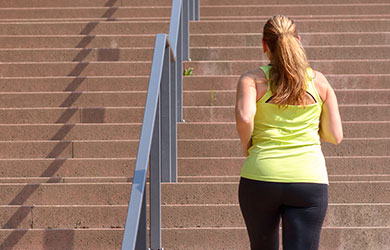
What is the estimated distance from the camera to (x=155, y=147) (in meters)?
4.29

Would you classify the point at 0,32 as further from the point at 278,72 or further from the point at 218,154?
the point at 278,72

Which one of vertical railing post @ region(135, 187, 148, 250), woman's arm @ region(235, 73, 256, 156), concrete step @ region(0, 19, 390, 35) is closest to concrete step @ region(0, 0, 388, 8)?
concrete step @ region(0, 19, 390, 35)

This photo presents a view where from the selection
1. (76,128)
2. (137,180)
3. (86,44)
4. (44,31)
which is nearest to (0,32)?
(44,31)

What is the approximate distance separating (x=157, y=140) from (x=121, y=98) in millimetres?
2291

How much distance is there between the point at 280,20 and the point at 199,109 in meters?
3.17

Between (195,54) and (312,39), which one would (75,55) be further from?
(312,39)

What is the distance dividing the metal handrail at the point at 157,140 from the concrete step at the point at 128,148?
34cm

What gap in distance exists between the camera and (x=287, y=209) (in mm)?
3035

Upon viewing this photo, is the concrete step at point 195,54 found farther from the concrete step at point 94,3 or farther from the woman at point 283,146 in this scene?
the woman at point 283,146

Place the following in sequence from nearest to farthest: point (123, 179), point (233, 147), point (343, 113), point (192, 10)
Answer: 1. point (123, 179)
2. point (233, 147)
3. point (343, 113)
4. point (192, 10)

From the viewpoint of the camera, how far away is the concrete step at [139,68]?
6922 mm

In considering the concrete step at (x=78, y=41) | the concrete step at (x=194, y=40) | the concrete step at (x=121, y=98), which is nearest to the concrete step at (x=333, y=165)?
the concrete step at (x=121, y=98)

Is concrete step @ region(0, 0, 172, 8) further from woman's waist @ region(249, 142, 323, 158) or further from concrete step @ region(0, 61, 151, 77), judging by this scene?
woman's waist @ region(249, 142, 323, 158)

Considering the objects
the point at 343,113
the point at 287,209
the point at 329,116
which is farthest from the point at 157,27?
the point at 287,209
